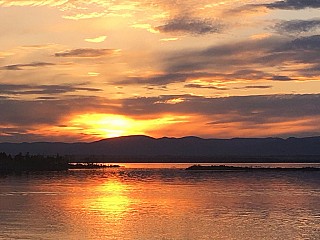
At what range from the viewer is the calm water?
33.2 m

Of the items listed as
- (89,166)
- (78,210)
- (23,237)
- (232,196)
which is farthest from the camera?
(89,166)

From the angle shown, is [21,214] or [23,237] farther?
[21,214]

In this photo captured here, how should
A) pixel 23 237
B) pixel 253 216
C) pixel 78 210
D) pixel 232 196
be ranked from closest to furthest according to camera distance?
pixel 23 237 → pixel 253 216 → pixel 78 210 → pixel 232 196

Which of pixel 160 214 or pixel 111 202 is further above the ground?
pixel 111 202

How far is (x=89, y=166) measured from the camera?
5551 inches

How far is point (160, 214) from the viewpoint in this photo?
41.1 meters

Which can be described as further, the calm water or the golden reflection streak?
the golden reflection streak

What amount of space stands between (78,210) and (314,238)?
673 inches

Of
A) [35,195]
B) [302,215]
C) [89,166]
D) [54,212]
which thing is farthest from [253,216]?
[89,166]

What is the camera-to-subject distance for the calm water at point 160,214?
33.2m

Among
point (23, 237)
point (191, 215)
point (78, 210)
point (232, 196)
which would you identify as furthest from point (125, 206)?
point (23, 237)

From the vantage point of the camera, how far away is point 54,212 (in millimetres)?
42781

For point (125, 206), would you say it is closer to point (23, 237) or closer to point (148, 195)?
point (148, 195)

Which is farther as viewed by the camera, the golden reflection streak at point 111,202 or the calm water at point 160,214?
the golden reflection streak at point 111,202
